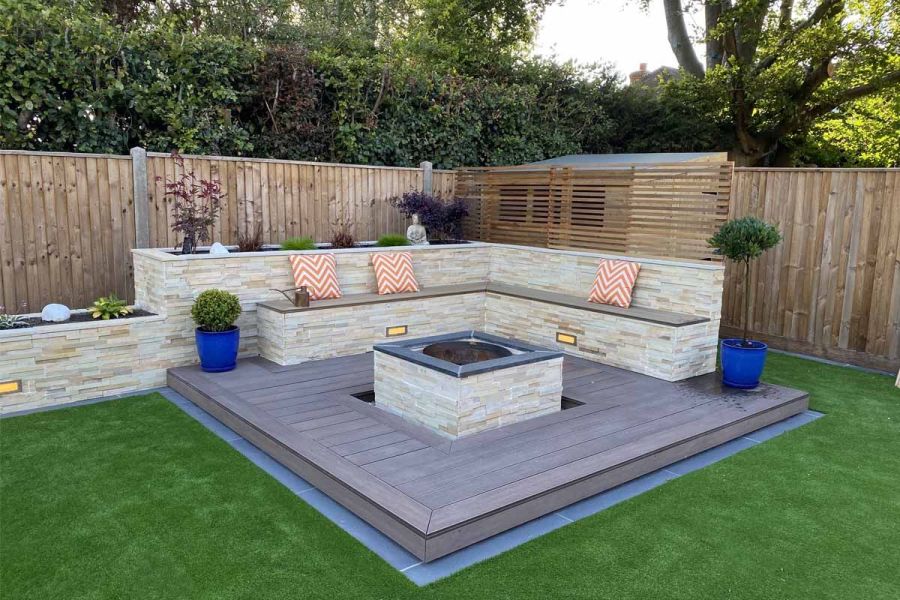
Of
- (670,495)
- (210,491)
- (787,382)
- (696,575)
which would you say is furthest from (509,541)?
(787,382)

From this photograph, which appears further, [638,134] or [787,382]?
[638,134]

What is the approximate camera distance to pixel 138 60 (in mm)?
7148

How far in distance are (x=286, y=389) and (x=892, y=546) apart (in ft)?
14.1

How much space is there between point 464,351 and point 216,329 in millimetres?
2429

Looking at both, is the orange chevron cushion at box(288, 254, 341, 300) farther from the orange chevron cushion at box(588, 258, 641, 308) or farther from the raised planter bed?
the orange chevron cushion at box(588, 258, 641, 308)

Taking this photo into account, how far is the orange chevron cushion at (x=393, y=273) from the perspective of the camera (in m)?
7.39

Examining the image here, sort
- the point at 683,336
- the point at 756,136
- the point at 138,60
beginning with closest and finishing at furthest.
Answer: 1. the point at 683,336
2. the point at 138,60
3. the point at 756,136

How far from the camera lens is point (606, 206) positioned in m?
7.46

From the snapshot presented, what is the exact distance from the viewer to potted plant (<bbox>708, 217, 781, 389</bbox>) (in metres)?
5.61

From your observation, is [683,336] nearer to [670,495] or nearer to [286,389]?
[670,495]

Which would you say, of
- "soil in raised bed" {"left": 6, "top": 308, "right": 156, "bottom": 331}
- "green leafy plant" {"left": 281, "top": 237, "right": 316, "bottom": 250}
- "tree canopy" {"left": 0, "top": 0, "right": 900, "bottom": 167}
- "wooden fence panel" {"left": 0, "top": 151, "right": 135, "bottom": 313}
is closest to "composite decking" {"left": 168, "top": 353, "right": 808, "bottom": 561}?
"soil in raised bed" {"left": 6, "top": 308, "right": 156, "bottom": 331}

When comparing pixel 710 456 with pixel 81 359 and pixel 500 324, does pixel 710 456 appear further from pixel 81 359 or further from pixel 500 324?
pixel 81 359

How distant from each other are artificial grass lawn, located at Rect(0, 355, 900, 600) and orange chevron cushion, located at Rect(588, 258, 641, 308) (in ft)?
7.54

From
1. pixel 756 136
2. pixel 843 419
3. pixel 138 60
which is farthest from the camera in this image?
pixel 756 136
